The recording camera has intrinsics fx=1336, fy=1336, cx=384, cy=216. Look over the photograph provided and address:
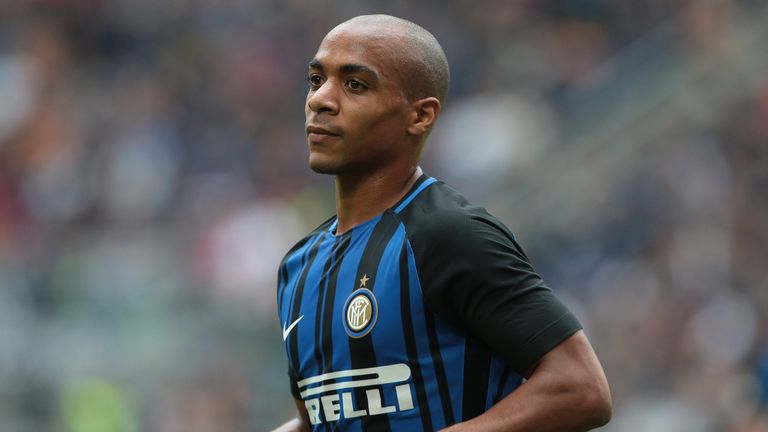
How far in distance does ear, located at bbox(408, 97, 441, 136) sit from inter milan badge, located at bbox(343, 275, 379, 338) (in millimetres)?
435

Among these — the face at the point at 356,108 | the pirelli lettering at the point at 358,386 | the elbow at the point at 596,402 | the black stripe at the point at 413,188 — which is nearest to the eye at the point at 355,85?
the face at the point at 356,108

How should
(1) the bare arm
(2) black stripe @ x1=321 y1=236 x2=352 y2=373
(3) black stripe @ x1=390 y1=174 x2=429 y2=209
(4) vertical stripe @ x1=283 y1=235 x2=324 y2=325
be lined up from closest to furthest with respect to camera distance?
(1) the bare arm < (2) black stripe @ x1=321 y1=236 x2=352 y2=373 < (3) black stripe @ x1=390 y1=174 x2=429 y2=209 < (4) vertical stripe @ x1=283 y1=235 x2=324 y2=325

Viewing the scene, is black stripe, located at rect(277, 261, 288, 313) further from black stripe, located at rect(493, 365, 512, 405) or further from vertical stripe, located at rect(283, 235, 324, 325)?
black stripe, located at rect(493, 365, 512, 405)

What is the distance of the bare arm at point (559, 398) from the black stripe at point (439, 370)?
14cm

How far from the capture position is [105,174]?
12.3 metres

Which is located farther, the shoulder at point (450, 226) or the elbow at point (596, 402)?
the shoulder at point (450, 226)

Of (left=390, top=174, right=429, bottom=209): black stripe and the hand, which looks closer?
(left=390, top=174, right=429, bottom=209): black stripe

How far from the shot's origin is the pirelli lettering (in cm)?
337

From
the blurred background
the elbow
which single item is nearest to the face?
the elbow

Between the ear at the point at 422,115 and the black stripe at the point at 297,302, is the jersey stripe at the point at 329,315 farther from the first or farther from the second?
the ear at the point at 422,115

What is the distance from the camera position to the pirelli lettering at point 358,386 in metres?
3.37

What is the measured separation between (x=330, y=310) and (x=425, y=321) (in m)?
0.33

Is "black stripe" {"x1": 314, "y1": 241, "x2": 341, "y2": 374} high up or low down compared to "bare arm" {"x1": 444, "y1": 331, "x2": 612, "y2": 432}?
up

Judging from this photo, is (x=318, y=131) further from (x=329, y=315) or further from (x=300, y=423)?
(x=300, y=423)
